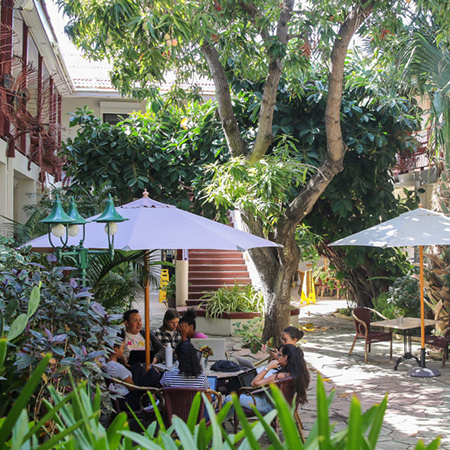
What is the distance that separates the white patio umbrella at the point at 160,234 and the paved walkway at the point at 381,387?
167 centimetres

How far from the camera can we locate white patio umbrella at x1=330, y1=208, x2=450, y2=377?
817 cm

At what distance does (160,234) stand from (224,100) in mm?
4144

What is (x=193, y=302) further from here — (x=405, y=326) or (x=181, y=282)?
(x=405, y=326)

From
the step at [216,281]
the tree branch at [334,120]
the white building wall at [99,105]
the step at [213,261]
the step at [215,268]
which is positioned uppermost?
the white building wall at [99,105]

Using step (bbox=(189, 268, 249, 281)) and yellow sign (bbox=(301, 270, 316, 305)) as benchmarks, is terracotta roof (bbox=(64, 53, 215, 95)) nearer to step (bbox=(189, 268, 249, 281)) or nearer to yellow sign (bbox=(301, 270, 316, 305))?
step (bbox=(189, 268, 249, 281))

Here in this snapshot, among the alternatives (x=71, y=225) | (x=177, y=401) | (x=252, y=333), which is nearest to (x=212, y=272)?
(x=252, y=333)

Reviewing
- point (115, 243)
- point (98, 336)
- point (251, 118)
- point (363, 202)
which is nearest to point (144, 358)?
point (115, 243)

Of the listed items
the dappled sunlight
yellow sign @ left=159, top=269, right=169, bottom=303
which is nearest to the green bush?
the dappled sunlight

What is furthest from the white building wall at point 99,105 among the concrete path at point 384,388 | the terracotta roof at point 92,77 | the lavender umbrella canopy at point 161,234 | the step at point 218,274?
the lavender umbrella canopy at point 161,234

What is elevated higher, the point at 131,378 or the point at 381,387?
the point at 131,378

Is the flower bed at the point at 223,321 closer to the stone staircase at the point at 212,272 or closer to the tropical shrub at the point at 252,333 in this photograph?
the tropical shrub at the point at 252,333

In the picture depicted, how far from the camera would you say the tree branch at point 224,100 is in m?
8.98

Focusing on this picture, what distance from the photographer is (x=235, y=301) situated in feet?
40.8

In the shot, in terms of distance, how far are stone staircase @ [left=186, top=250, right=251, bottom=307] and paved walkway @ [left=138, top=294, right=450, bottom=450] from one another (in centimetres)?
277
